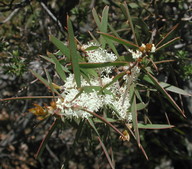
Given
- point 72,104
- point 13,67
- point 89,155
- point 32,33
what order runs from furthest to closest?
point 89,155, point 32,33, point 13,67, point 72,104

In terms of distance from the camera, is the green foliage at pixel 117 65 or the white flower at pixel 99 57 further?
the white flower at pixel 99 57

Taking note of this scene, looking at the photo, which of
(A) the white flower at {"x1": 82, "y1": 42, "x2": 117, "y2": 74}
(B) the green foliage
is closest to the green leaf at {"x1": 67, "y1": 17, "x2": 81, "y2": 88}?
(B) the green foliage

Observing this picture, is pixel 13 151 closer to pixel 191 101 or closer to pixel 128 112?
pixel 191 101

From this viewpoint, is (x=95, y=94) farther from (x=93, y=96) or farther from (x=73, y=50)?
(x=73, y=50)

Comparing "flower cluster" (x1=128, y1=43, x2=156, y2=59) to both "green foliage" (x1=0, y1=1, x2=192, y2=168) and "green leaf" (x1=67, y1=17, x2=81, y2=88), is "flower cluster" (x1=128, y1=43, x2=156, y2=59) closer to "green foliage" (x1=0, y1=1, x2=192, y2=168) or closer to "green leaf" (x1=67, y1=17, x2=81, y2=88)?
"green foliage" (x1=0, y1=1, x2=192, y2=168)

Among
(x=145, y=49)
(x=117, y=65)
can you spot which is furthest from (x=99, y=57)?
(x=145, y=49)

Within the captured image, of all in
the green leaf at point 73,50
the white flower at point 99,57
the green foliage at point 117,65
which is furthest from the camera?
the white flower at point 99,57

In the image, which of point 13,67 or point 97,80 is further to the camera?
point 13,67

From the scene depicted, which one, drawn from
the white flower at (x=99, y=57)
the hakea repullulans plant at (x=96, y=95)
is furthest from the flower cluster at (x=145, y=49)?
the white flower at (x=99, y=57)

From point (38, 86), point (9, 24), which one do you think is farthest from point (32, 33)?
point (38, 86)

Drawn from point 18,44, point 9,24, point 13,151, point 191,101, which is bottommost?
point 13,151

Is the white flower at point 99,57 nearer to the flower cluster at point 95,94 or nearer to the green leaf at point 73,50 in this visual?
the flower cluster at point 95,94
